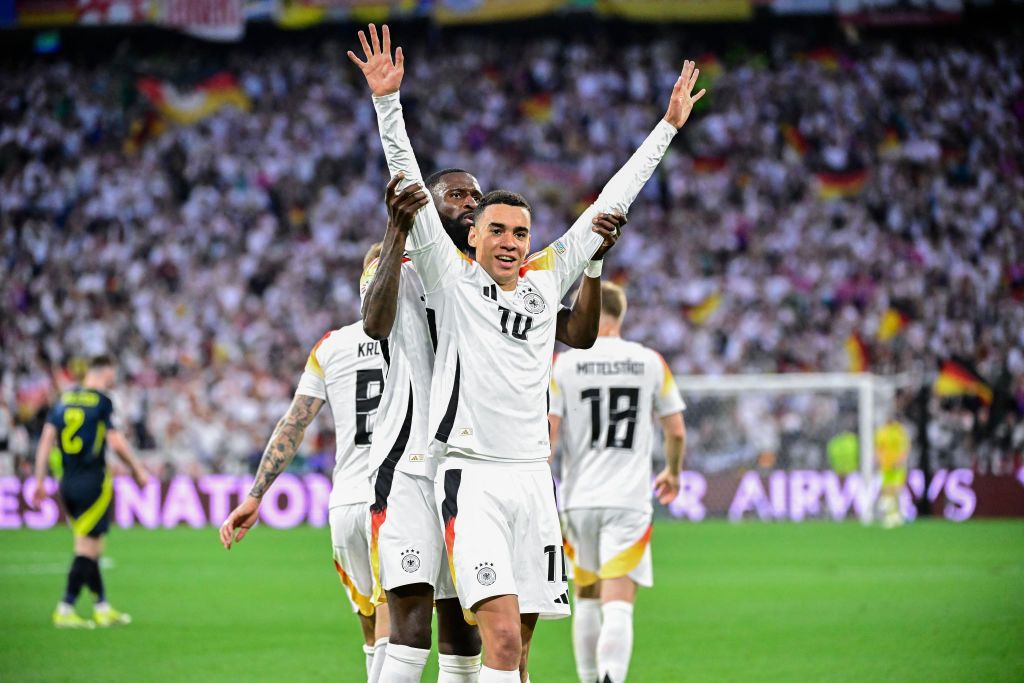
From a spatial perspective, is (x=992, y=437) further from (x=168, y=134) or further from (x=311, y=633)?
(x=168, y=134)

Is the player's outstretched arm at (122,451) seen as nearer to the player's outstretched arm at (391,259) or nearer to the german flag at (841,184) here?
the player's outstretched arm at (391,259)

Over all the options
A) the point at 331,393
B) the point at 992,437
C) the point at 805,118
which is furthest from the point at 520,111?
the point at 331,393

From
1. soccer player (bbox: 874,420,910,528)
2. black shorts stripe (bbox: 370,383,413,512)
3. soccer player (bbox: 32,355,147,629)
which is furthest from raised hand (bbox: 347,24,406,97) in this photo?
soccer player (bbox: 874,420,910,528)

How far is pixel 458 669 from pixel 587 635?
265 centimetres

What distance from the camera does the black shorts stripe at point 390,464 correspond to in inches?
227

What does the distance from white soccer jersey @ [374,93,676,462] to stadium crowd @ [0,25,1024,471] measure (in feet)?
66.1

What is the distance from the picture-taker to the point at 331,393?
7336 mm

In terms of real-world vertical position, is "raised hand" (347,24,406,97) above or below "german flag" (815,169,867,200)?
below

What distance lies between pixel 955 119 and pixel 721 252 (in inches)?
263

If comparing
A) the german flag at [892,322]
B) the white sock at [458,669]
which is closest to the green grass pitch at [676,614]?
the white sock at [458,669]

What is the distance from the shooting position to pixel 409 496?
18.6 feet

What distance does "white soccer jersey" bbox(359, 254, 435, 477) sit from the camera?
224 inches

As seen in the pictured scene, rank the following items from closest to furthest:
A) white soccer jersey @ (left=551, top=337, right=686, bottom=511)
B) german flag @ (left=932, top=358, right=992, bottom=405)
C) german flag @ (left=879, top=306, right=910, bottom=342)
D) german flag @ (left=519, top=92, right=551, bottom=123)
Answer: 1. white soccer jersey @ (left=551, top=337, right=686, bottom=511)
2. german flag @ (left=932, top=358, right=992, bottom=405)
3. german flag @ (left=879, top=306, right=910, bottom=342)
4. german flag @ (left=519, top=92, right=551, bottom=123)

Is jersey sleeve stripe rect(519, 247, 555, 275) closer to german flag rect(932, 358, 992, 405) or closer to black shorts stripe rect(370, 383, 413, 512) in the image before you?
black shorts stripe rect(370, 383, 413, 512)
